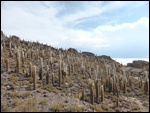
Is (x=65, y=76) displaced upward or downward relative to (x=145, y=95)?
upward

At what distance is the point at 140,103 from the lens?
940 inches

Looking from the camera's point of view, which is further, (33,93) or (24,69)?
(24,69)

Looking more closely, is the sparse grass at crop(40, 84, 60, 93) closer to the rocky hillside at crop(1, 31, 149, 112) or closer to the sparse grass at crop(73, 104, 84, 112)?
the rocky hillside at crop(1, 31, 149, 112)

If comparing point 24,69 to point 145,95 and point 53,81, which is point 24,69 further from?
point 145,95

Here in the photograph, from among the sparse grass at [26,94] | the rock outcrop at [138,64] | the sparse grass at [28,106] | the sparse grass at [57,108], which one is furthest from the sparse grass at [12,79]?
the rock outcrop at [138,64]

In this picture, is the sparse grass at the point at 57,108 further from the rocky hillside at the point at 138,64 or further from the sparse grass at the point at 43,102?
the rocky hillside at the point at 138,64

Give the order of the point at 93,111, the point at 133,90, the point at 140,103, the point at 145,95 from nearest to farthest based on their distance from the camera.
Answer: the point at 93,111, the point at 140,103, the point at 145,95, the point at 133,90

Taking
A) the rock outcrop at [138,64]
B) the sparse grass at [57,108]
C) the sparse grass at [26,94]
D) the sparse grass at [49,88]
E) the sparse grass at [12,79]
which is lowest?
the sparse grass at [57,108]

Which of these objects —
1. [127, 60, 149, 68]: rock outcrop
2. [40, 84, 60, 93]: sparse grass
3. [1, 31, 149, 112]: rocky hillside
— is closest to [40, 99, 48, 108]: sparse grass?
[1, 31, 149, 112]: rocky hillside

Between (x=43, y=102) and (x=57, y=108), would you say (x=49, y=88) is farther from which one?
(x=57, y=108)

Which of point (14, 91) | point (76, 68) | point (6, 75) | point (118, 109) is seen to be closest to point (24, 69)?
point (6, 75)

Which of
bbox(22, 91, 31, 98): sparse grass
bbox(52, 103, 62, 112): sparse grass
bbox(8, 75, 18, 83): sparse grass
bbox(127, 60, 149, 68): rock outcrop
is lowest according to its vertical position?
bbox(52, 103, 62, 112): sparse grass

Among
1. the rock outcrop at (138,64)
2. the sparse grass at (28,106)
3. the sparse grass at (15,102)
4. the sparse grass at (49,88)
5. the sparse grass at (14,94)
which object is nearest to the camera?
the sparse grass at (28,106)

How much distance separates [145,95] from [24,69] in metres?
11.1
